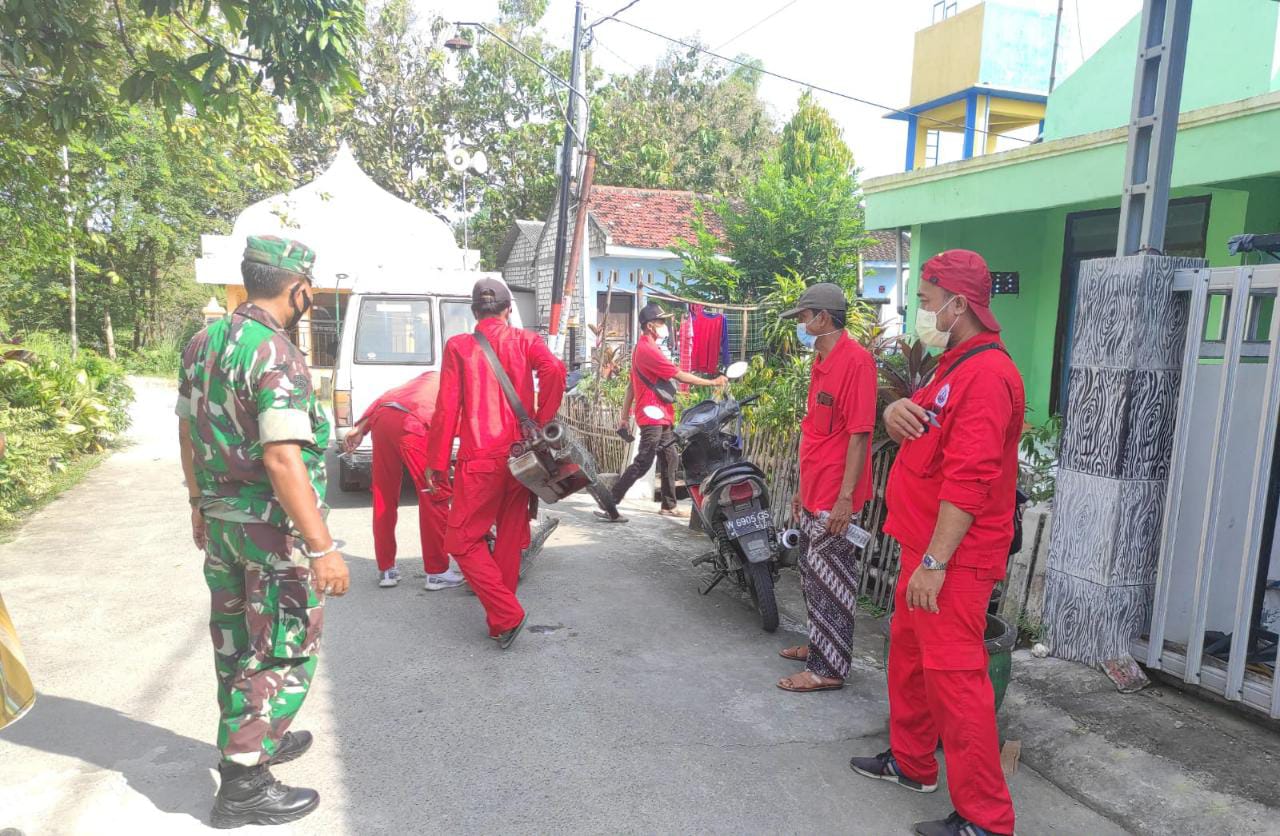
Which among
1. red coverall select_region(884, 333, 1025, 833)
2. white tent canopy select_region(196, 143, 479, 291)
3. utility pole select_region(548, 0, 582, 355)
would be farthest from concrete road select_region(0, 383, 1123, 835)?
white tent canopy select_region(196, 143, 479, 291)

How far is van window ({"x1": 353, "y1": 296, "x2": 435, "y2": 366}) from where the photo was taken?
816cm

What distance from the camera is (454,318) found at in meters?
8.43

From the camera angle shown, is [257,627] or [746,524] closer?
[257,627]

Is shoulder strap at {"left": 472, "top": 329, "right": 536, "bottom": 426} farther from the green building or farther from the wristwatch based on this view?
the green building

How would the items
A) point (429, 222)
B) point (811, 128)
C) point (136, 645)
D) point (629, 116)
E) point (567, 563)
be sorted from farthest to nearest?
point (629, 116)
point (811, 128)
point (429, 222)
point (567, 563)
point (136, 645)

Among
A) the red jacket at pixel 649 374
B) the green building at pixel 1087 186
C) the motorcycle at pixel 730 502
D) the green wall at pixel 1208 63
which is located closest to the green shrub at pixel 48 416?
the red jacket at pixel 649 374

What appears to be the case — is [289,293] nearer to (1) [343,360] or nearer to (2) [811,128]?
(1) [343,360]

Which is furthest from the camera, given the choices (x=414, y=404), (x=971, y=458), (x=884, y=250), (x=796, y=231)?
(x=884, y=250)

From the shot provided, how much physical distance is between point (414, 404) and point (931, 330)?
3.43 metres

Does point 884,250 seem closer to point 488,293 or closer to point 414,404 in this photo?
point 414,404

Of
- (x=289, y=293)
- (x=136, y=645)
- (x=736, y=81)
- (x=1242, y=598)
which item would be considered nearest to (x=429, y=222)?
(x=136, y=645)

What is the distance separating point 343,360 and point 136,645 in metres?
3.93

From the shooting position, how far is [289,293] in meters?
2.98

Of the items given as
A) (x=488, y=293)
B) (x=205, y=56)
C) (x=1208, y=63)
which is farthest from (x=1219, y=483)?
(x=1208, y=63)
